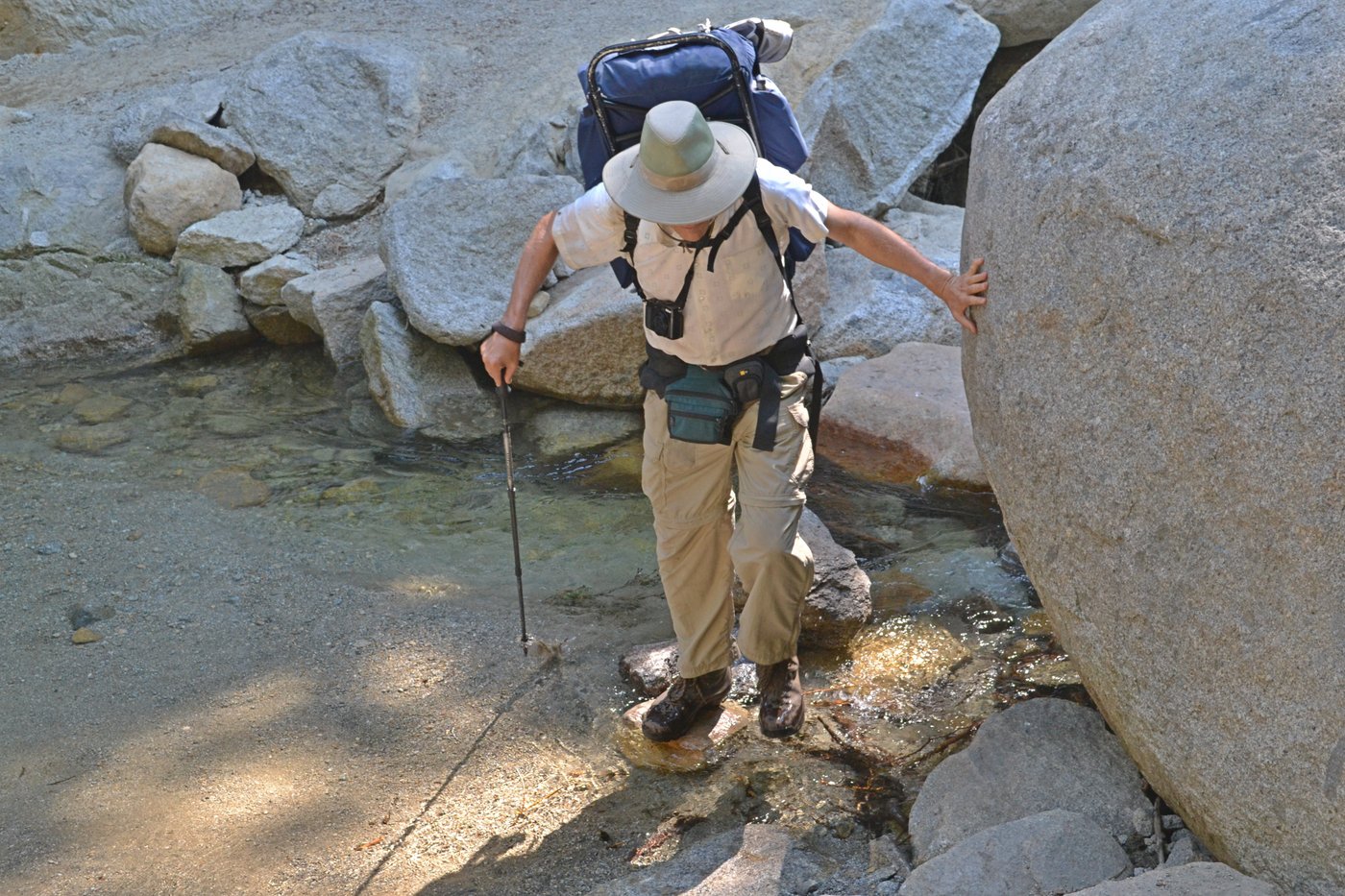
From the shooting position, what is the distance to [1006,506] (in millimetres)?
3449

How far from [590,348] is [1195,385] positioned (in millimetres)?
4917

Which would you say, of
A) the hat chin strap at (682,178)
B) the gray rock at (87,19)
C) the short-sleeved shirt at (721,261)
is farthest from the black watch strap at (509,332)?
the gray rock at (87,19)

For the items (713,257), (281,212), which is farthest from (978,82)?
(713,257)

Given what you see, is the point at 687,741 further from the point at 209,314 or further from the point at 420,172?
the point at 420,172

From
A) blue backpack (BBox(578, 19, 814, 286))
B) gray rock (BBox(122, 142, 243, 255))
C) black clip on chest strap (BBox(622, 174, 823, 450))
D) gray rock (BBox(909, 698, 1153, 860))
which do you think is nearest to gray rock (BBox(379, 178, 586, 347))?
gray rock (BBox(122, 142, 243, 255))

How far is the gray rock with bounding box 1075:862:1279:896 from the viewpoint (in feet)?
8.89

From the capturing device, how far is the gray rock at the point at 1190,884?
271 centimetres

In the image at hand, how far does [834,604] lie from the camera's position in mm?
4930

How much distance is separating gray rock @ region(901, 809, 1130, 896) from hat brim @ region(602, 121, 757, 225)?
1858 mm

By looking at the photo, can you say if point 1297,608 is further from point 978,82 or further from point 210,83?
point 210,83

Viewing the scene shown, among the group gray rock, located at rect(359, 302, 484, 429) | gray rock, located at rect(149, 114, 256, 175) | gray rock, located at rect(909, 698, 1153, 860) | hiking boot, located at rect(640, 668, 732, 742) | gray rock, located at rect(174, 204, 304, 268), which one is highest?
gray rock, located at rect(149, 114, 256, 175)

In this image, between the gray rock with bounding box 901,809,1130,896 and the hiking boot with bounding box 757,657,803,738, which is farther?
the hiking boot with bounding box 757,657,803,738

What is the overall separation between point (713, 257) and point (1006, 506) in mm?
1139

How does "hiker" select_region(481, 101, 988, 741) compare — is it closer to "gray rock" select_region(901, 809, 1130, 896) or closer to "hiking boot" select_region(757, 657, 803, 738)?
"hiking boot" select_region(757, 657, 803, 738)
